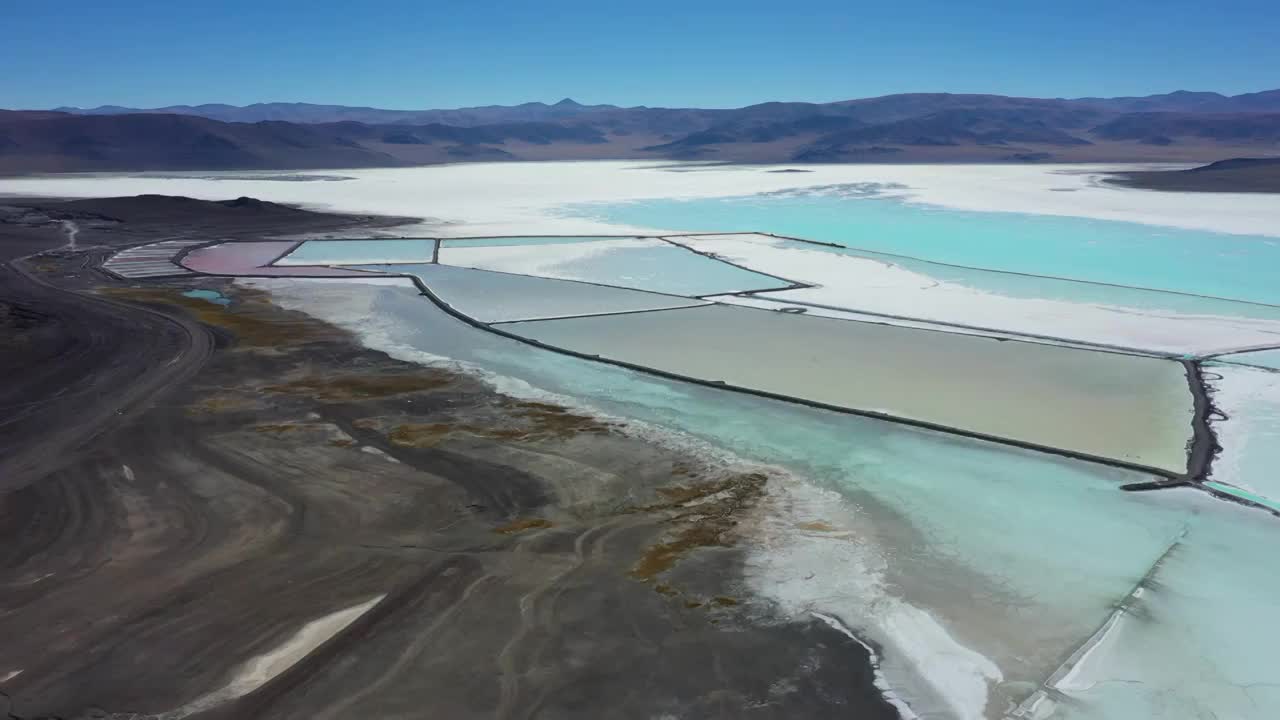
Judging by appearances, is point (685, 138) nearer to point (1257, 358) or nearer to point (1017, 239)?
point (1017, 239)

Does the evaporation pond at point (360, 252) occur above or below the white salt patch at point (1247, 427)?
above

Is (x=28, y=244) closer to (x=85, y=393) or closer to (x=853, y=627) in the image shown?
(x=85, y=393)

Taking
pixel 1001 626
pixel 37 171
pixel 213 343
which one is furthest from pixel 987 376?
pixel 37 171

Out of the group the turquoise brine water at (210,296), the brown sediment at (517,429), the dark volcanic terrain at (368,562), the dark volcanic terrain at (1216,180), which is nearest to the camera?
the dark volcanic terrain at (368,562)

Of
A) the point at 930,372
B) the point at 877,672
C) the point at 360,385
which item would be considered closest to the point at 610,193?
the point at 930,372

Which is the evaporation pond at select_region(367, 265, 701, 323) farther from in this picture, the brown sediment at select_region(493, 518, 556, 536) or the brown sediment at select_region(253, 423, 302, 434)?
the brown sediment at select_region(493, 518, 556, 536)

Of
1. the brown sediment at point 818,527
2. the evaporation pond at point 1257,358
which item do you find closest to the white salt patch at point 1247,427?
the evaporation pond at point 1257,358

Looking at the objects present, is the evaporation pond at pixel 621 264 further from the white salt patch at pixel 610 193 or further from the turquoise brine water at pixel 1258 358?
the turquoise brine water at pixel 1258 358

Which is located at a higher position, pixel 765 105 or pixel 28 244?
pixel 765 105
